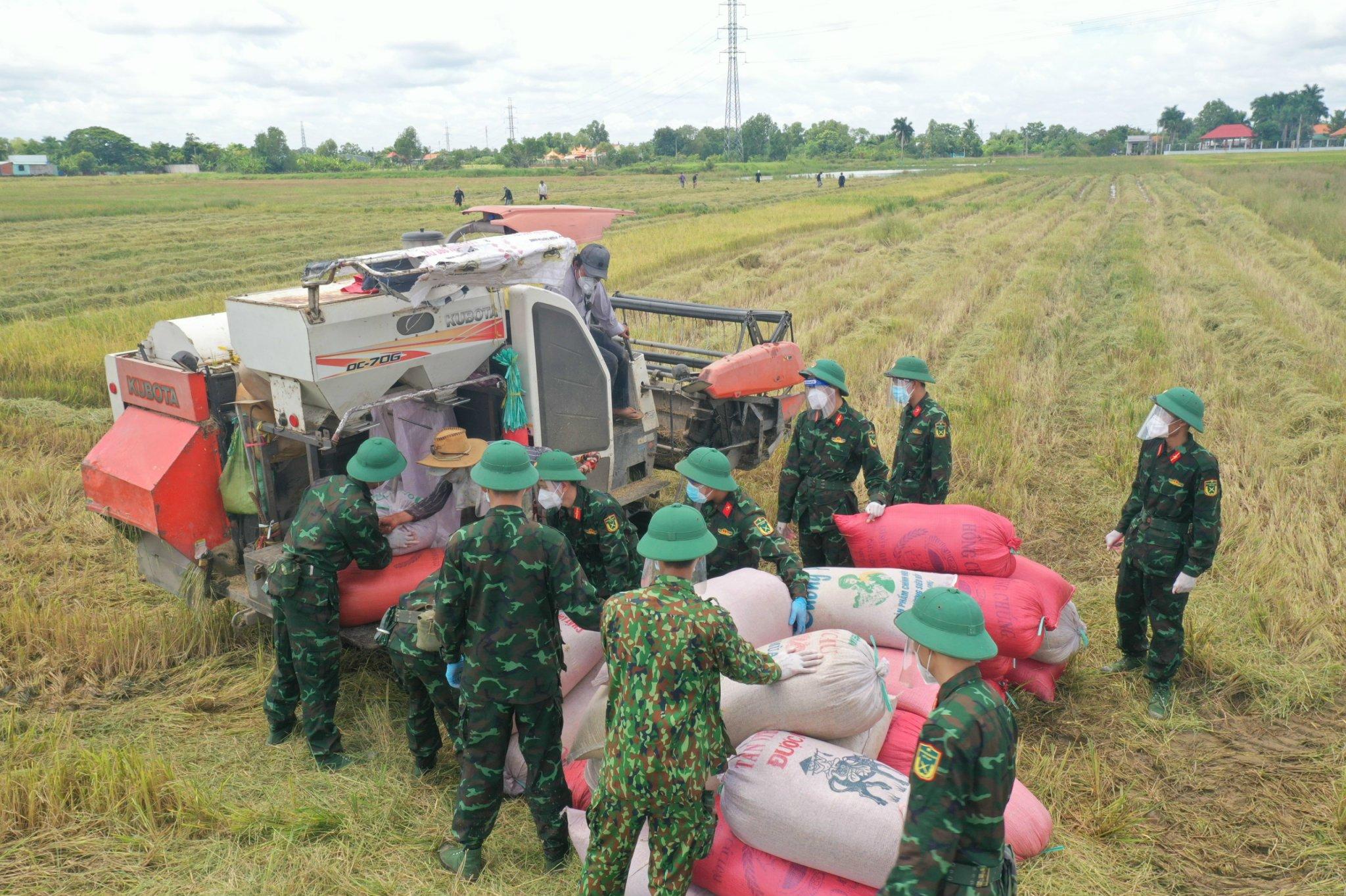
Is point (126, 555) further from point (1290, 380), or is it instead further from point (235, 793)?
point (1290, 380)

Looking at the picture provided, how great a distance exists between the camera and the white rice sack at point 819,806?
10.8ft

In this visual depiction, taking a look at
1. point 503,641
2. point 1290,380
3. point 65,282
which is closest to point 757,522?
point 503,641

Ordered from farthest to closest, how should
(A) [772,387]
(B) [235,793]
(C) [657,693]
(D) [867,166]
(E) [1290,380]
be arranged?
(D) [867,166], (E) [1290,380], (A) [772,387], (B) [235,793], (C) [657,693]

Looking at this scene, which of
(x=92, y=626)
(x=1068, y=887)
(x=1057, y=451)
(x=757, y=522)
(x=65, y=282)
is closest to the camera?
(x=1068, y=887)

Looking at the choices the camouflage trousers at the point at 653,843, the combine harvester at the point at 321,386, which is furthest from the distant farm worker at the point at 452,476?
the camouflage trousers at the point at 653,843

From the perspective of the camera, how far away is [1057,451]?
9062mm

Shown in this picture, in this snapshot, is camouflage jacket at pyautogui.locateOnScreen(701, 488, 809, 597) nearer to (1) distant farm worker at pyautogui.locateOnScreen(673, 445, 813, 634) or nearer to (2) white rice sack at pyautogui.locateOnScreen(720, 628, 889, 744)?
(1) distant farm worker at pyautogui.locateOnScreen(673, 445, 813, 634)

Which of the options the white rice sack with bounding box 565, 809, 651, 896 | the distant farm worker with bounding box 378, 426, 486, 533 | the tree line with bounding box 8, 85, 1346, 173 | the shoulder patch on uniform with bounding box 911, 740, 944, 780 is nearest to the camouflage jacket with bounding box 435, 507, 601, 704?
the white rice sack with bounding box 565, 809, 651, 896

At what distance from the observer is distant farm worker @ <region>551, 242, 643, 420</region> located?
6375mm

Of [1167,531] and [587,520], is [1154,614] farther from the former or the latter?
[587,520]

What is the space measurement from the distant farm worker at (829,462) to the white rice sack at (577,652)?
5.66 feet

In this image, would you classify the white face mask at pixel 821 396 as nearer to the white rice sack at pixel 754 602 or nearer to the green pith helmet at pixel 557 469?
the white rice sack at pixel 754 602

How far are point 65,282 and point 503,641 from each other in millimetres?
19761

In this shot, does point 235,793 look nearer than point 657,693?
No
